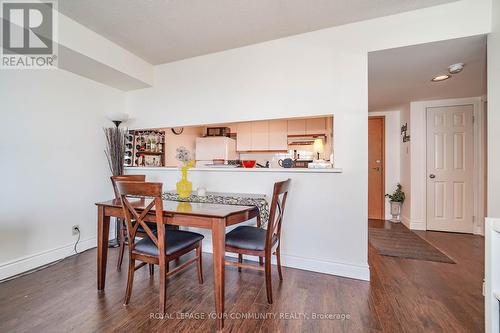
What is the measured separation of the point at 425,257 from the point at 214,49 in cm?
348

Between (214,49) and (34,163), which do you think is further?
(214,49)

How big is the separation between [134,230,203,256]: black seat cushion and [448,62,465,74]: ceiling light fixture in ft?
10.1

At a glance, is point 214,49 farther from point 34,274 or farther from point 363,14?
point 34,274

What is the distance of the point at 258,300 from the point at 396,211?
362 centimetres

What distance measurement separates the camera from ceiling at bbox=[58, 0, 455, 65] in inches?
75.2

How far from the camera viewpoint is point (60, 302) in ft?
5.56

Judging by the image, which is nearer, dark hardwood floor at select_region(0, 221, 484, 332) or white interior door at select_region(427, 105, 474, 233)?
dark hardwood floor at select_region(0, 221, 484, 332)

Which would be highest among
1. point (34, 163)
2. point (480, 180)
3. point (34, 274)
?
point (34, 163)

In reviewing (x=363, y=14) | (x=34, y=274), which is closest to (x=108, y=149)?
(x=34, y=274)

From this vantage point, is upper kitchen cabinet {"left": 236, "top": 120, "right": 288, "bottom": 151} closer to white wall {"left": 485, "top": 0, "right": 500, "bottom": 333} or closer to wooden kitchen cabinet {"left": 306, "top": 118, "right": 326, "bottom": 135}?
wooden kitchen cabinet {"left": 306, "top": 118, "right": 326, "bottom": 135}

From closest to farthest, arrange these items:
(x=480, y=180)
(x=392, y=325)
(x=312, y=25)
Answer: (x=392, y=325) → (x=312, y=25) → (x=480, y=180)

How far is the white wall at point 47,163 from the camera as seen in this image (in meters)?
2.13

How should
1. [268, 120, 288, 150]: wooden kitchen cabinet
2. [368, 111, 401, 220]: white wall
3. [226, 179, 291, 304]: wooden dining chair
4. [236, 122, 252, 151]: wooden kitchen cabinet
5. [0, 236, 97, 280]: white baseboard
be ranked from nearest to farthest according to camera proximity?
[226, 179, 291, 304]: wooden dining chair, [0, 236, 97, 280]: white baseboard, [368, 111, 401, 220]: white wall, [268, 120, 288, 150]: wooden kitchen cabinet, [236, 122, 252, 151]: wooden kitchen cabinet

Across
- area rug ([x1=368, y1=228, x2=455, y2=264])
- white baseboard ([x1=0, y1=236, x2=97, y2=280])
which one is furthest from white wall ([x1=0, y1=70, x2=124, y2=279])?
area rug ([x1=368, y1=228, x2=455, y2=264])
